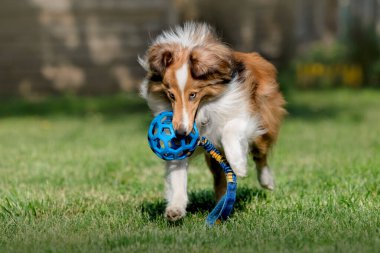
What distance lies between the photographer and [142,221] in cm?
563

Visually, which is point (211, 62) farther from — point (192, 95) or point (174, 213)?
point (174, 213)

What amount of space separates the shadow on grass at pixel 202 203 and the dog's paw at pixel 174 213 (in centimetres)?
38

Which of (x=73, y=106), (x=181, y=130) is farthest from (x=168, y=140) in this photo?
(x=73, y=106)

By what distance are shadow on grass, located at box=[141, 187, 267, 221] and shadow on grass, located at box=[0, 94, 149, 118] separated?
30.3 ft

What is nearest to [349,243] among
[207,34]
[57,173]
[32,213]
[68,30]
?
[207,34]

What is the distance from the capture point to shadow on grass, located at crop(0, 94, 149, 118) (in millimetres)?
16703

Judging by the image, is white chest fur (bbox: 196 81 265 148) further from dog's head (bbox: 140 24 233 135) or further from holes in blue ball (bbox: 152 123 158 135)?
holes in blue ball (bbox: 152 123 158 135)

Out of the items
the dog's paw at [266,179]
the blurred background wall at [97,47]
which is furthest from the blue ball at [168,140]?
the blurred background wall at [97,47]

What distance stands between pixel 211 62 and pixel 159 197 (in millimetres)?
1830

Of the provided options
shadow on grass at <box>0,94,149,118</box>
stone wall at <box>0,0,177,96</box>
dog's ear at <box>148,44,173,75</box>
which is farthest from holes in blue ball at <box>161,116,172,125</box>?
stone wall at <box>0,0,177,96</box>

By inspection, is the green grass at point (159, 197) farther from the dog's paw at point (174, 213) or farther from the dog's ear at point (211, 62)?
the dog's ear at point (211, 62)

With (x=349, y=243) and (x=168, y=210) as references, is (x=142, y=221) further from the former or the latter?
(x=349, y=243)

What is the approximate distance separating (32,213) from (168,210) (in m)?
1.26

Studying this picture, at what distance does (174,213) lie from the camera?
5.34m
